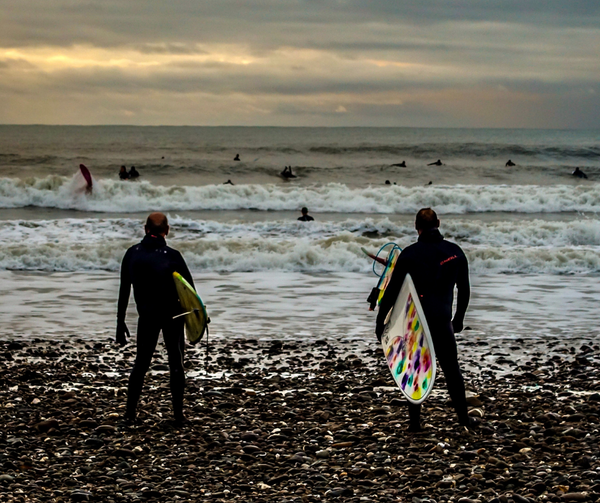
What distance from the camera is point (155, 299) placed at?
6.46 metres

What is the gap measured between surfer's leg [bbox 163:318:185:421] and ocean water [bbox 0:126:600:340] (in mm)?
3729

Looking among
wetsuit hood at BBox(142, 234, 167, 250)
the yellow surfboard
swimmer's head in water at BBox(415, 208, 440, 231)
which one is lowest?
the yellow surfboard

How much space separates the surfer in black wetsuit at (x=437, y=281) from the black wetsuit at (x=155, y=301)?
1781mm

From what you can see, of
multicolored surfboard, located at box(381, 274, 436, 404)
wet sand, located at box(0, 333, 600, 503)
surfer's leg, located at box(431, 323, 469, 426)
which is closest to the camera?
wet sand, located at box(0, 333, 600, 503)

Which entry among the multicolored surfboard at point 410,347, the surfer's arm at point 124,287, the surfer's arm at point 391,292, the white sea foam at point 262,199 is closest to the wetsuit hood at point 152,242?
the surfer's arm at point 124,287

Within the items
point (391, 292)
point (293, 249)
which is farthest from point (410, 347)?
point (293, 249)

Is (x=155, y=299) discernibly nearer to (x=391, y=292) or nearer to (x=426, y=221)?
(x=391, y=292)

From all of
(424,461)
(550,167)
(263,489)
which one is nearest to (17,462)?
(263,489)

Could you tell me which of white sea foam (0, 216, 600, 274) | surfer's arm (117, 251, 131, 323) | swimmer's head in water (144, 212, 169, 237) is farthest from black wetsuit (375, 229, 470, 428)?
white sea foam (0, 216, 600, 274)

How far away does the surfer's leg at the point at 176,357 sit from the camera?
653 centimetres

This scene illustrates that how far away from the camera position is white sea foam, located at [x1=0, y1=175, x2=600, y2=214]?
31.5 meters

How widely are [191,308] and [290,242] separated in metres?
11.9

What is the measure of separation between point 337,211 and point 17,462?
26483mm

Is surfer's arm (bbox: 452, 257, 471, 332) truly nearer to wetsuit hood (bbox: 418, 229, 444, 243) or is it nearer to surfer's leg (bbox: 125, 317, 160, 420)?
wetsuit hood (bbox: 418, 229, 444, 243)
